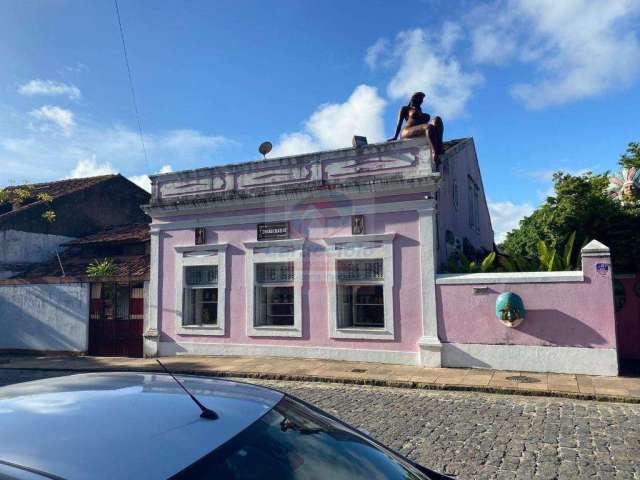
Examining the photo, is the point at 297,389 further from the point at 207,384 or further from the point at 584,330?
the point at 207,384

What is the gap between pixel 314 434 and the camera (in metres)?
2.12

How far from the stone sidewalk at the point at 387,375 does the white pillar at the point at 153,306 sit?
1.41 ft

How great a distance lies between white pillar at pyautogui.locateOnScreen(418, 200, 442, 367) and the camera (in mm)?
10682

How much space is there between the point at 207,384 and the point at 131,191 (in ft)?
77.9

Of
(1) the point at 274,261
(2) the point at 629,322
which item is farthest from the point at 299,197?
(2) the point at 629,322

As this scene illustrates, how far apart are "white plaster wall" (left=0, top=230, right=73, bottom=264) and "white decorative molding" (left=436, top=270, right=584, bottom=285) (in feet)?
54.4

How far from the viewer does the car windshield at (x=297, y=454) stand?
1.59 meters

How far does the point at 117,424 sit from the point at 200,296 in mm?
12524

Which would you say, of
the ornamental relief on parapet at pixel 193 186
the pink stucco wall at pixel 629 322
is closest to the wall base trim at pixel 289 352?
the ornamental relief on parapet at pixel 193 186

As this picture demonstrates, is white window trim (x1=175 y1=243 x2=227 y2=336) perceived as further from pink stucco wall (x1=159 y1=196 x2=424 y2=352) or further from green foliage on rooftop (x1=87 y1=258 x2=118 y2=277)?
green foliage on rooftop (x1=87 y1=258 x2=118 y2=277)

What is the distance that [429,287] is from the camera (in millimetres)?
10906

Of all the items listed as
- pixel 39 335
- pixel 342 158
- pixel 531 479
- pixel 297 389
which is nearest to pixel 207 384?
pixel 531 479

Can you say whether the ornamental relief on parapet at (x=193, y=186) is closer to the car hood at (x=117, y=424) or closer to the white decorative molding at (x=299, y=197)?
the white decorative molding at (x=299, y=197)

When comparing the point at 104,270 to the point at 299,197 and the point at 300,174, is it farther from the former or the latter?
the point at 300,174
